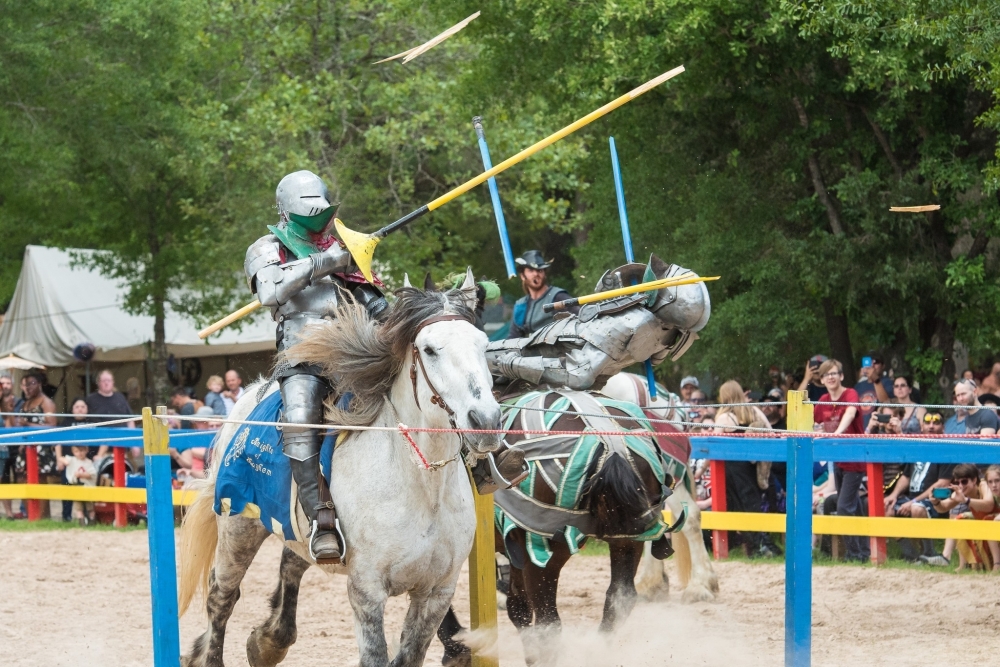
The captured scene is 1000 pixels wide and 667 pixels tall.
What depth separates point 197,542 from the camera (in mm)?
6156

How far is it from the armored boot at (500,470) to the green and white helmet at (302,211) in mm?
1171

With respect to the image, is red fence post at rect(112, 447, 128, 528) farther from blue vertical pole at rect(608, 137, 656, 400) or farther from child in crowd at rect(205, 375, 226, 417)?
blue vertical pole at rect(608, 137, 656, 400)

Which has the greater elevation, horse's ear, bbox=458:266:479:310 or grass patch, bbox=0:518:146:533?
horse's ear, bbox=458:266:479:310

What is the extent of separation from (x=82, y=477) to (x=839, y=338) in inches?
307

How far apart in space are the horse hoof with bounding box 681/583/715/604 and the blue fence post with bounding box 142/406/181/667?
4292 mm

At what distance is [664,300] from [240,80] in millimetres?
13914

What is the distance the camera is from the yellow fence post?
522 centimetres

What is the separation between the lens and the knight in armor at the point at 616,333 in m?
6.36

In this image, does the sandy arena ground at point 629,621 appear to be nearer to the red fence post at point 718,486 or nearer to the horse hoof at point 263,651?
the red fence post at point 718,486

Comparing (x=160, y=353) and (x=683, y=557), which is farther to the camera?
(x=160, y=353)

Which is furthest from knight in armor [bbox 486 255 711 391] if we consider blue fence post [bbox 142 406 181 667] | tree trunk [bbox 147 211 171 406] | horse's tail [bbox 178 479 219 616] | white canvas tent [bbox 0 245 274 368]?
tree trunk [bbox 147 211 171 406]

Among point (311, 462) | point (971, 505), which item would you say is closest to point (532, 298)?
point (311, 462)

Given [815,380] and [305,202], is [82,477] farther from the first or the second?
[305,202]

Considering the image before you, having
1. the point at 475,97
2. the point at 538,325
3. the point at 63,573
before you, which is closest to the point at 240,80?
the point at 475,97
